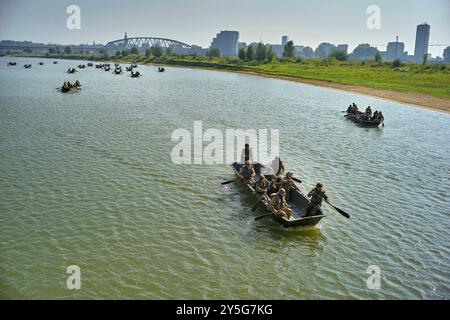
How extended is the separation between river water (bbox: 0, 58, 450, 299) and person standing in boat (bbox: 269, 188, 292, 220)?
0.81 metres

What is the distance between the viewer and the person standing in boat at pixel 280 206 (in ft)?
58.7

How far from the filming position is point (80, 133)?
35.0m

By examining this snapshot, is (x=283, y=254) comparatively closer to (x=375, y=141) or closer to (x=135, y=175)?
(x=135, y=175)

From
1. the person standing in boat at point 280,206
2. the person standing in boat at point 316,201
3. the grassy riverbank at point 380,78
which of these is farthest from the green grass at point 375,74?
the person standing in boat at point 280,206

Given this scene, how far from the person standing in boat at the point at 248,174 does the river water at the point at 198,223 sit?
0.89 meters

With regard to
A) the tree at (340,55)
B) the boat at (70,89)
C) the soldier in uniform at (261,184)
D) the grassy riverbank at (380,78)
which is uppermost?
the tree at (340,55)

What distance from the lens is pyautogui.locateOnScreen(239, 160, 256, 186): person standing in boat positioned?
869 inches

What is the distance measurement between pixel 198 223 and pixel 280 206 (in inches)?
160

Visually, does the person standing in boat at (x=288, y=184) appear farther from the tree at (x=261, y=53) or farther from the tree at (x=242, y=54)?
the tree at (x=242, y=54)

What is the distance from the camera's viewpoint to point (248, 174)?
73.9 feet

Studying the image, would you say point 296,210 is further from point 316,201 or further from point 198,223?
point 198,223

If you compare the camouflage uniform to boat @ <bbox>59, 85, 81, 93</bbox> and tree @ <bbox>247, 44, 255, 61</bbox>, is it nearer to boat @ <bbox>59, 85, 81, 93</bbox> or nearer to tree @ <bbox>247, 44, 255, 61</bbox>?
boat @ <bbox>59, 85, 81, 93</bbox>

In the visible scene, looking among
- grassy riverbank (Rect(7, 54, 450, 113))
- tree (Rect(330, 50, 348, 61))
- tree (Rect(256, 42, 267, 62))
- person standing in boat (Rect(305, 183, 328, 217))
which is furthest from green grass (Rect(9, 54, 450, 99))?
person standing in boat (Rect(305, 183, 328, 217))

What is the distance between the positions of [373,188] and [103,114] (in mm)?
33314
